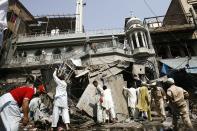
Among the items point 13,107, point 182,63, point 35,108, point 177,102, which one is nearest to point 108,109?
point 35,108

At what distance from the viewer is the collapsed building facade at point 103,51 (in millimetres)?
18634

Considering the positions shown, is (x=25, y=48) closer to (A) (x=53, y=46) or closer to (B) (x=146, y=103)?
(A) (x=53, y=46)

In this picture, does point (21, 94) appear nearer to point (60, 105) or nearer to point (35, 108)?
point (60, 105)

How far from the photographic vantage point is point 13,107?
5.15m

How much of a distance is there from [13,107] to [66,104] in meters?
4.43

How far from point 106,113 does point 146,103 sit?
77.1 inches

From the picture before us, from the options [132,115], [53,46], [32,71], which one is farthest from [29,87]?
[53,46]

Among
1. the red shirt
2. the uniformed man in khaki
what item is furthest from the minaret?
the red shirt

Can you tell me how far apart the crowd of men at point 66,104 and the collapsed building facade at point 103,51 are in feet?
12.2

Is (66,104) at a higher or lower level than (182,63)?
lower

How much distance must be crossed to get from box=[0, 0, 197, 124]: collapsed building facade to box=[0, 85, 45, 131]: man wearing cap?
10.6 metres

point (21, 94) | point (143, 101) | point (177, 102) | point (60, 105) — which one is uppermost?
point (143, 101)

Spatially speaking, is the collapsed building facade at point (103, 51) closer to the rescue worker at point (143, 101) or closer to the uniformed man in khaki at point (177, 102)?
the rescue worker at point (143, 101)

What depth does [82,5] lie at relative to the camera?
3481 centimetres
